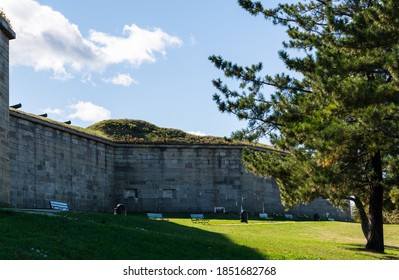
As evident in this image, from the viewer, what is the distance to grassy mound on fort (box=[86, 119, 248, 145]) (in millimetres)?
30958

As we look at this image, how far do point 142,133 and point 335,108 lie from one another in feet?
63.9

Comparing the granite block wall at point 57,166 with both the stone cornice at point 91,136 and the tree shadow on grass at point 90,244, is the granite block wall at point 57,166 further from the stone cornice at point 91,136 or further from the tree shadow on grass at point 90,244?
the tree shadow on grass at point 90,244

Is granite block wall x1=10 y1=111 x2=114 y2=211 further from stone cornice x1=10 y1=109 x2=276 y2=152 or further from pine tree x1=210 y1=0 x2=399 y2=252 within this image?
pine tree x1=210 y1=0 x2=399 y2=252

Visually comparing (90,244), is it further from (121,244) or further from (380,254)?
(380,254)

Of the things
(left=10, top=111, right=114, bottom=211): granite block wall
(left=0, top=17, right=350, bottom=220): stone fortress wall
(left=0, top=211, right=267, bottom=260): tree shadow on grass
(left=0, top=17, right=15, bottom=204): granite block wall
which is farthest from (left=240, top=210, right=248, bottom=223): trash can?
(left=0, top=211, right=267, bottom=260): tree shadow on grass

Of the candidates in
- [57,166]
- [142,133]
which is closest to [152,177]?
[142,133]

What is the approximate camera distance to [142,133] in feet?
109

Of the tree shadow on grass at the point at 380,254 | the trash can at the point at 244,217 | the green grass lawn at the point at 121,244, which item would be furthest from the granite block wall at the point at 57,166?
the tree shadow on grass at the point at 380,254

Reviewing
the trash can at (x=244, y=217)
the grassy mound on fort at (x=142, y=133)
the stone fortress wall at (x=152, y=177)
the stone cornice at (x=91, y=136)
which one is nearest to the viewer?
the stone cornice at (x=91, y=136)

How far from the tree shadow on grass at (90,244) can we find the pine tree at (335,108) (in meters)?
3.81

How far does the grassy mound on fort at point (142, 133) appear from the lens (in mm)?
30958

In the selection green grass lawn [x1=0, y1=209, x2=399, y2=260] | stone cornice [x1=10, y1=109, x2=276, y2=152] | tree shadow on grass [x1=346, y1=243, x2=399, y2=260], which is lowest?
tree shadow on grass [x1=346, y1=243, x2=399, y2=260]

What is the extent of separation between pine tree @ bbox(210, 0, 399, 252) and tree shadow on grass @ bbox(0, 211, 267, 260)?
3.81 metres
